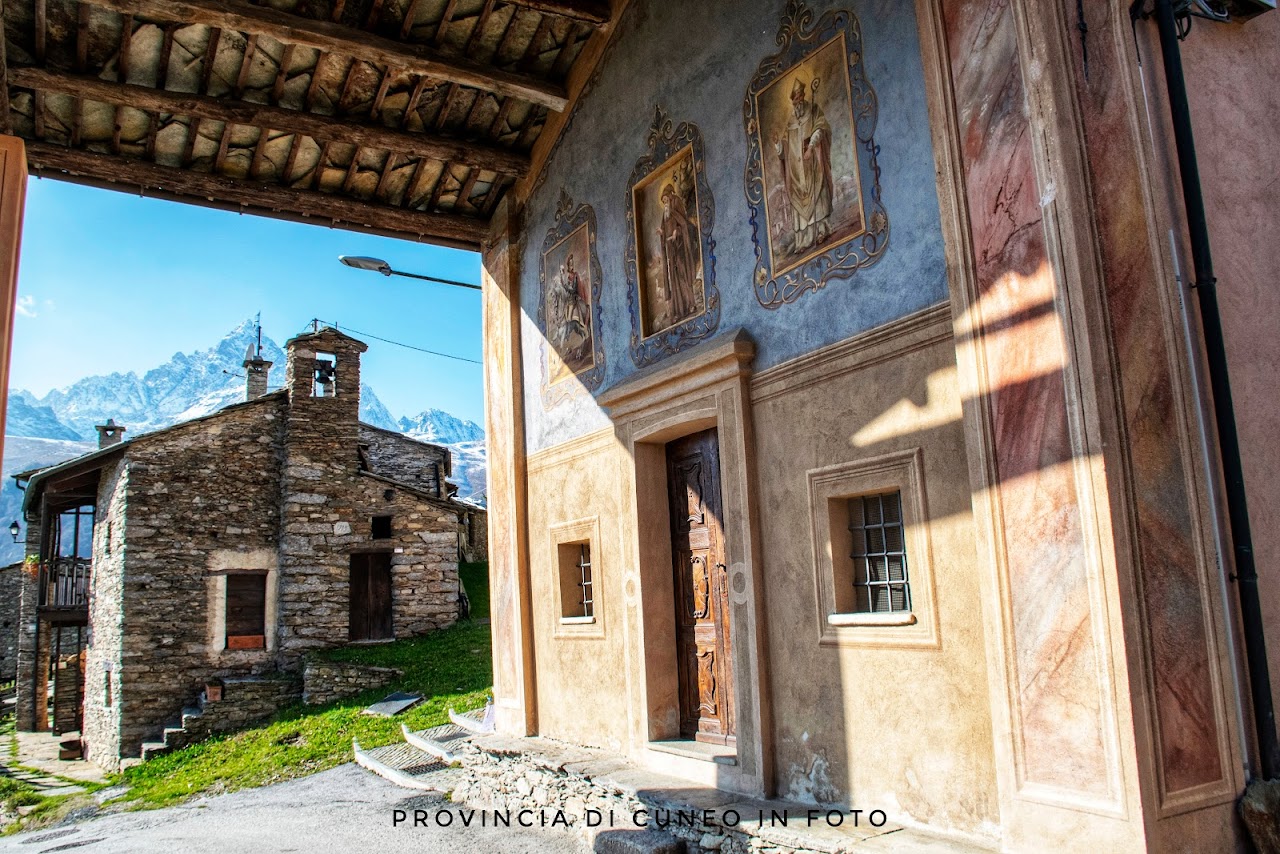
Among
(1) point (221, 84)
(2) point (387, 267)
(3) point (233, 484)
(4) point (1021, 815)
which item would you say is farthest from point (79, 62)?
(3) point (233, 484)

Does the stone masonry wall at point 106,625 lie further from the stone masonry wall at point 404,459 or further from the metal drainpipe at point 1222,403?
the metal drainpipe at point 1222,403

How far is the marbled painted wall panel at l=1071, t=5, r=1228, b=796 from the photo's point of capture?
4.28 m

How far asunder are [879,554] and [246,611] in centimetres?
1509

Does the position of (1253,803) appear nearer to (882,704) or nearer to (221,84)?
(882,704)

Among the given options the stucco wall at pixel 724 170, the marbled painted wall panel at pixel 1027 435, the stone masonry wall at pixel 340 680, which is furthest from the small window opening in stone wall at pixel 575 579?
the stone masonry wall at pixel 340 680

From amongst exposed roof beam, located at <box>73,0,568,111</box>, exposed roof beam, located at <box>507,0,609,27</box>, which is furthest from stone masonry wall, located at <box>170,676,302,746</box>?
exposed roof beam, located at <box>507,0,609,27</box>

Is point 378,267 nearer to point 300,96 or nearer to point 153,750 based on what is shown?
point 300,96

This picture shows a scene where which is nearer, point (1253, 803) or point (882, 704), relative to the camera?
point (1253, 803)

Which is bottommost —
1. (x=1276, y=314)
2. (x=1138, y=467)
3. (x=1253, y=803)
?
(x=1253, y=803)

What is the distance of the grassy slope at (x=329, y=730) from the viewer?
12203 millimetres

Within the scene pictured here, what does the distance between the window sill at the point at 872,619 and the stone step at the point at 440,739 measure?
17.7 ft

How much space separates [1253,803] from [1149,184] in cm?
287

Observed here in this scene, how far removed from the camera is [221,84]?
29.7 feet

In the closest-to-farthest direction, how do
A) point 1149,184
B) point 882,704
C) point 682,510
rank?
point 1149,184, point 882,704, point 682,510
